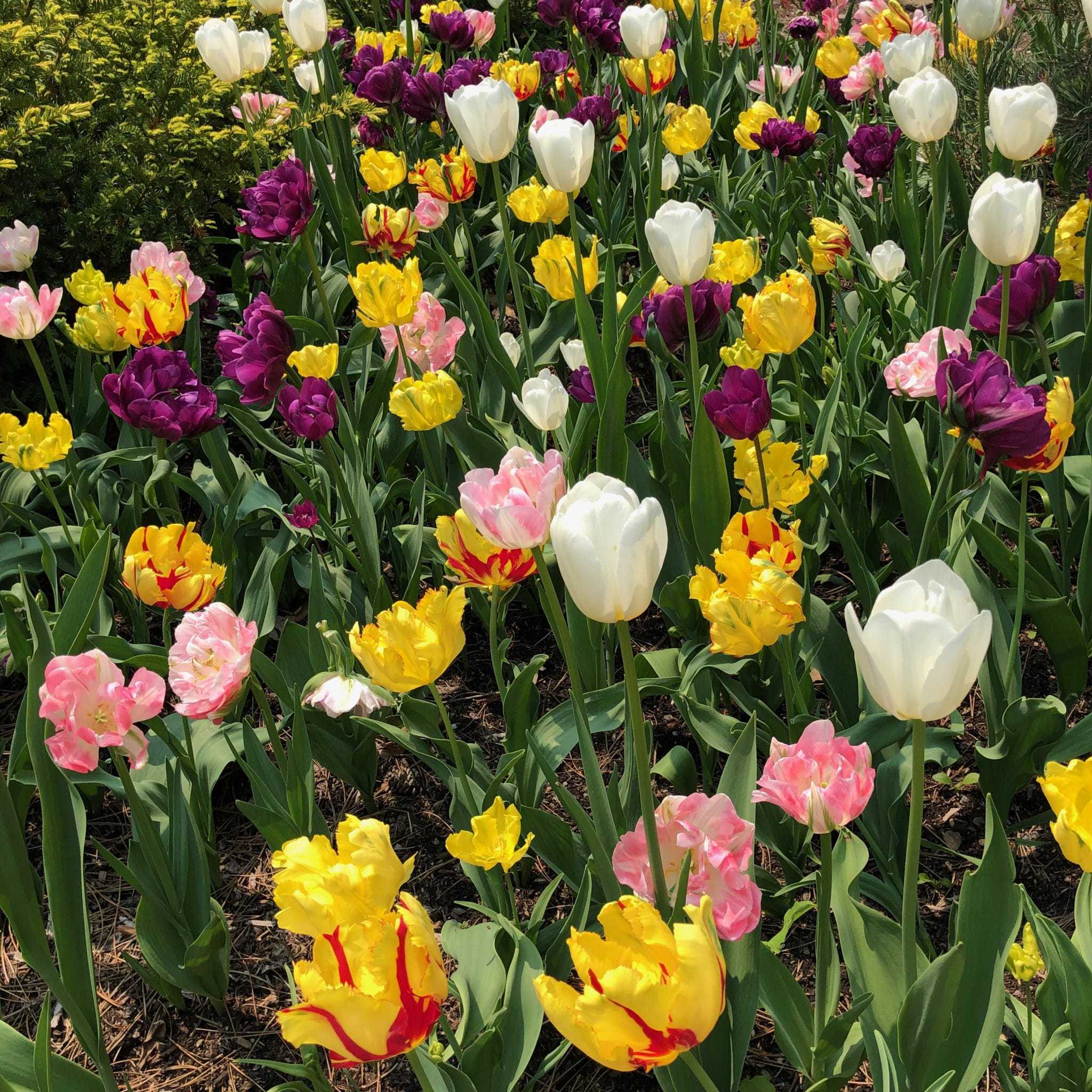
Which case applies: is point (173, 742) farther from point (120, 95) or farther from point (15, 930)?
point (120, 95)

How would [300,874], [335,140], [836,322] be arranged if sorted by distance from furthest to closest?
[335,140], [836,322], [300,874]

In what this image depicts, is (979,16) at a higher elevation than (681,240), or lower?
higher

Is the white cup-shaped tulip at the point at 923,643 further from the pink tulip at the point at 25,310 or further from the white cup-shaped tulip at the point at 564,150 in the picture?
the pink tulip at the point at 25,310

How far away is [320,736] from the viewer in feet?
6.01

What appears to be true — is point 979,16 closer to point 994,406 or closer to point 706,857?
point 994,406

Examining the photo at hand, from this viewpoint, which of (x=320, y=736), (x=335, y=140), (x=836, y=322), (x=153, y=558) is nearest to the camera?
(x=153, y=558)

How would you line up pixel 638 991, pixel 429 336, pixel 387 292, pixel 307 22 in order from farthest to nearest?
pixel 307 22 → pixel 429 336 → pixel 387 292 → pixel 638 991

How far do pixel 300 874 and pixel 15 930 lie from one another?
643 mm

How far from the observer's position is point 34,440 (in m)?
2.07

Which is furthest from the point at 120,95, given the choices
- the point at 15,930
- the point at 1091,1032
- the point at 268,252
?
the point at 1091,1032

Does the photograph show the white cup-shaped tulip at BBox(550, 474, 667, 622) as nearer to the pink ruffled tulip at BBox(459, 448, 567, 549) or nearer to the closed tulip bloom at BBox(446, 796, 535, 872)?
the pink ruffled tulip at BBox(459, 448, 567, 549)

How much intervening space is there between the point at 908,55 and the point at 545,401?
134 centimetres

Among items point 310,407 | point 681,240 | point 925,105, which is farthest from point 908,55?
point 310,407

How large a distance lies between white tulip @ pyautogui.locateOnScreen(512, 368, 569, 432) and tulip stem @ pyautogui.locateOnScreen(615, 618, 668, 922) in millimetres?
763
